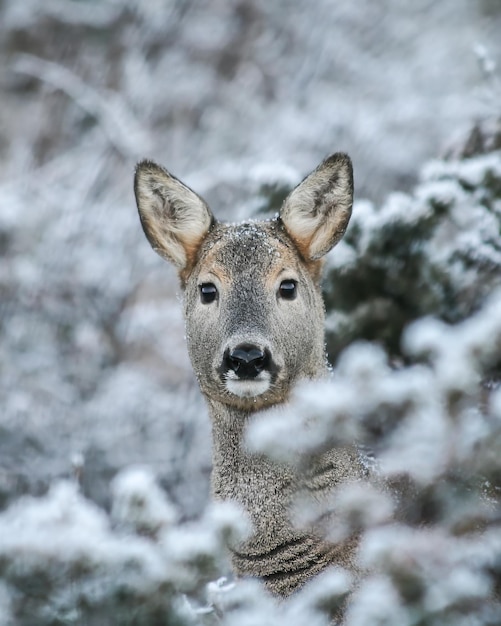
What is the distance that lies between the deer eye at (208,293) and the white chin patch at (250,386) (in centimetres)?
53

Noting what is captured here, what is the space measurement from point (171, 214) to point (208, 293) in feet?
1.73

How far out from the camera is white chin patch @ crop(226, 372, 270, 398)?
13.1 ft

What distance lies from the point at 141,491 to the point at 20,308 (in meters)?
4.44

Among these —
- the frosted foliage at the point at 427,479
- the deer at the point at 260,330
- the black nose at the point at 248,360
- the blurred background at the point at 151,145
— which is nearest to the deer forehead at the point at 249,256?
the deer at the point at 260,330

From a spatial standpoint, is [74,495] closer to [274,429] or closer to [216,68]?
[274,429]

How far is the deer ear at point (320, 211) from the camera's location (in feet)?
15.1

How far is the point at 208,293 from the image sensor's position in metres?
4.46

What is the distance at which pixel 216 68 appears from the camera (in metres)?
11.0

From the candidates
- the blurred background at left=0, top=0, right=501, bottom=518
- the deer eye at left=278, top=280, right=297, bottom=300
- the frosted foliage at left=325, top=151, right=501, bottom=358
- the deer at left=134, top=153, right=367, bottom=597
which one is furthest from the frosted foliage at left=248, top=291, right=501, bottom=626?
the blurred background at left=0, top=0, right=501, bottom=518

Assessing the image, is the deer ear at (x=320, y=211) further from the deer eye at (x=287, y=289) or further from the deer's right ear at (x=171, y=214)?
the deer's right ear at (x=171, y=214)

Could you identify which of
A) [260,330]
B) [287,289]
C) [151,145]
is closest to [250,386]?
[260,330]

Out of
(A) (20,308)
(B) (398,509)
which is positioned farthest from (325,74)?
(B) (398,509)

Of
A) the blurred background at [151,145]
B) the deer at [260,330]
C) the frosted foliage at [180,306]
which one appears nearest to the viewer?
the frosted foliage at [180,306]

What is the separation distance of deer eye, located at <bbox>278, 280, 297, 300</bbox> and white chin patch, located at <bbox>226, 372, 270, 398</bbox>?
0.51 meters
